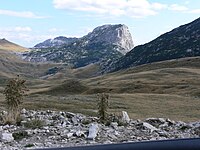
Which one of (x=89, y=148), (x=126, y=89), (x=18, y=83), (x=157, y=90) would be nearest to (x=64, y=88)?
(x=126, y=89)

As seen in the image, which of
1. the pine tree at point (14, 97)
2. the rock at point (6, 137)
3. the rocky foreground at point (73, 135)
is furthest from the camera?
the pine tree at point (14, 97)

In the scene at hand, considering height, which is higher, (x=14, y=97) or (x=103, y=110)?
(x=14, y=97)

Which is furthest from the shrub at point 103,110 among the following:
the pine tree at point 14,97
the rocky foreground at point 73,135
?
the pine tree at point 14,97

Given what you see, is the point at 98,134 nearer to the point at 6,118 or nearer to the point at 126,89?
the point at 6,118

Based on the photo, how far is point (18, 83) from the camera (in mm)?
18547

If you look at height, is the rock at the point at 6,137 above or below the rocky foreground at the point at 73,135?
above

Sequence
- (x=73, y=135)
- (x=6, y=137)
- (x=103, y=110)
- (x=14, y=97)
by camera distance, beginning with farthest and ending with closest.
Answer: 1. (x=103, y=110)
2. (x=14, y=97)
3. (x=73, y=135)
4. (x=6, y=137)

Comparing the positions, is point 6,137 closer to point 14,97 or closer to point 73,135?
point 73,135

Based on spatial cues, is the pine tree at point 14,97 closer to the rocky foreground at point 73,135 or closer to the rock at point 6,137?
the rocky foreground at point 73,135

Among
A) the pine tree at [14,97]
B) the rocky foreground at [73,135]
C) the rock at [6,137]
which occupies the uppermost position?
the pine tree at [14,97]

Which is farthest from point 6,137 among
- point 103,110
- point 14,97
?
point 103,110

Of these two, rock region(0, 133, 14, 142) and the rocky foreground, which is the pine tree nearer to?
the rocky foreground

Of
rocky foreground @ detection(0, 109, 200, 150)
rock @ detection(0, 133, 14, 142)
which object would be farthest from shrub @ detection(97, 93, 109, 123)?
rock @ detection(0, 133, 14, 142)

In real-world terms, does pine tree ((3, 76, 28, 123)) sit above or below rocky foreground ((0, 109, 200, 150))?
above
